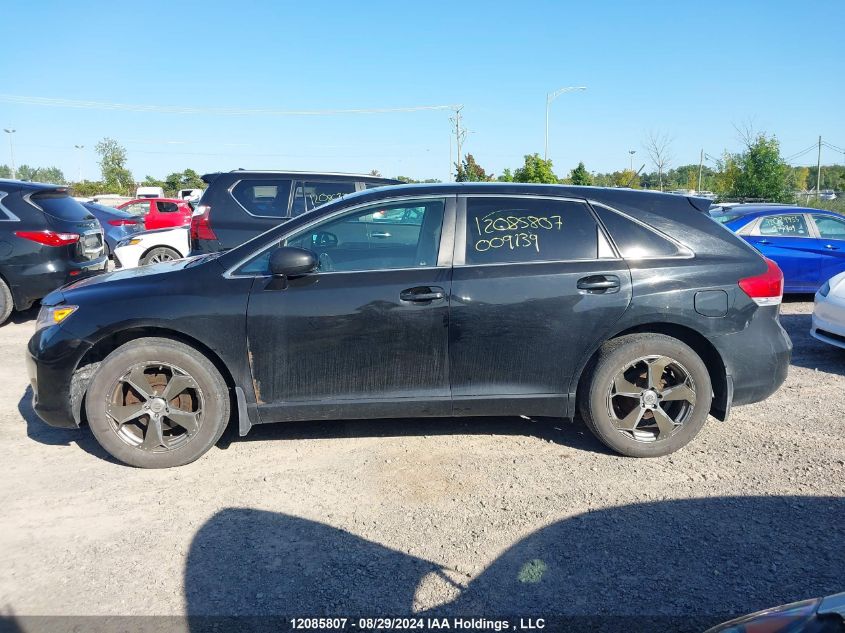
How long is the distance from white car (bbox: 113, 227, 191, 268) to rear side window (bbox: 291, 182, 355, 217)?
3862 millimetres

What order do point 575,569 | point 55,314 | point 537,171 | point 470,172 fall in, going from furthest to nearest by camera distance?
1. point 470,172
2. point 537,171
3. point 55,314
4. point 575,569

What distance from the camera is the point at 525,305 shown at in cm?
412

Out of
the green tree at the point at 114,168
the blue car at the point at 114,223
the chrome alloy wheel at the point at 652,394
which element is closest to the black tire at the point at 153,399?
the chrome alloy wheel at the point at 652,394

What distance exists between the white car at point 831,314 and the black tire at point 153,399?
5.73m

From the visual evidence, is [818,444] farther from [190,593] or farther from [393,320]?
[190,593]

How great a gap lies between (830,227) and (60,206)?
35.4 ft

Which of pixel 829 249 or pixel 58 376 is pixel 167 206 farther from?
pixel 58 376

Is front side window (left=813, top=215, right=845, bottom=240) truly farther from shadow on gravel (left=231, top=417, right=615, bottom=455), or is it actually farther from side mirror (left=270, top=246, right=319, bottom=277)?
side mirror (left=270, top=246, right=319, bottom=277)

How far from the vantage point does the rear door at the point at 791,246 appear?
31.7ft

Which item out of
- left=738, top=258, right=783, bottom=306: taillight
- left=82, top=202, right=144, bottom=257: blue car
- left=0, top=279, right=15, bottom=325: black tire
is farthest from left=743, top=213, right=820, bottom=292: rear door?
left=82, top=202, right=144, bottom=257: blue car

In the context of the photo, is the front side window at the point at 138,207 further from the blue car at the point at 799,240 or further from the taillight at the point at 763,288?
the taillight at the point at 763,288

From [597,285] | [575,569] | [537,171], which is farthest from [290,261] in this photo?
[537,171]

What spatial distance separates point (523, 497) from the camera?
12.3ft

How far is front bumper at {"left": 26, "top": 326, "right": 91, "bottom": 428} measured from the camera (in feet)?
13.6
